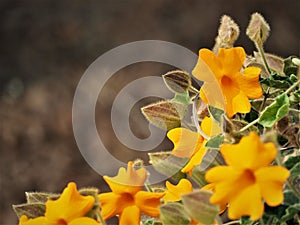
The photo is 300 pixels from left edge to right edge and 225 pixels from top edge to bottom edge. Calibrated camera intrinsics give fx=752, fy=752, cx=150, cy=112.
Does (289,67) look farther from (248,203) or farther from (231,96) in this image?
(248,203)

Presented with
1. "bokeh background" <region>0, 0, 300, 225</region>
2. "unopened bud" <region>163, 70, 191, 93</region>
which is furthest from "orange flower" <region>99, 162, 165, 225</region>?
"bokeh background" <region>0, 0, 300, 225</region>

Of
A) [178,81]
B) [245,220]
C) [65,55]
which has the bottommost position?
[245,220]

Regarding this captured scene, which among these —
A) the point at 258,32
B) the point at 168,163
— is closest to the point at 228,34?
the point at 258,32

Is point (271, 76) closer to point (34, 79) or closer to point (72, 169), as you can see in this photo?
point (72, 169)

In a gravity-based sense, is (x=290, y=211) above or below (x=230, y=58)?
below

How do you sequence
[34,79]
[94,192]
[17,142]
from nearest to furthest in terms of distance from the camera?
1. [94,192]
2. [17,142]
3. [34,79]

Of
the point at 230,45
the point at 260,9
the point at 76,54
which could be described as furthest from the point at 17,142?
the point at 230,45
